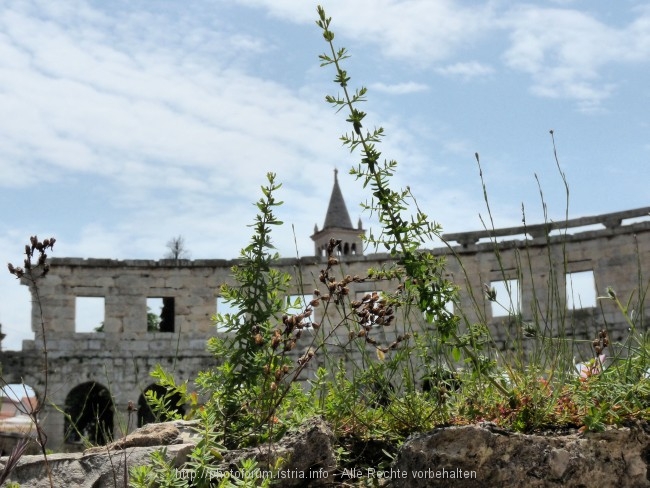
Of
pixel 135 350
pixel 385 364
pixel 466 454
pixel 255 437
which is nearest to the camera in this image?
pixel 466 454

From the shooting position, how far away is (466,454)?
4.16 metres

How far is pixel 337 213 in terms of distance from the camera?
41.1 metres

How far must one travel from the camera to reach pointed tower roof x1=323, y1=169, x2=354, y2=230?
40.3 meters

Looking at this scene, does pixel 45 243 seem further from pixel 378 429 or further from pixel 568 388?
pixel 568 388

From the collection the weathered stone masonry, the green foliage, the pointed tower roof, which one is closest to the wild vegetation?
the green foliage

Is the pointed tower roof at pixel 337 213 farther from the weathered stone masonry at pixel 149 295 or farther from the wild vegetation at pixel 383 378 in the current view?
the wild vegetation at pixel 383 378

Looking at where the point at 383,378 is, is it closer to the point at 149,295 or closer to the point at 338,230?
the point at 149,295

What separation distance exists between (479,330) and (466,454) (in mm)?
1022

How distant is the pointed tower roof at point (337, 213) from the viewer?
40.3 metres

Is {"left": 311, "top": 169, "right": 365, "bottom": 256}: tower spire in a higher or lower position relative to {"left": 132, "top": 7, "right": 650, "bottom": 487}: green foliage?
higher

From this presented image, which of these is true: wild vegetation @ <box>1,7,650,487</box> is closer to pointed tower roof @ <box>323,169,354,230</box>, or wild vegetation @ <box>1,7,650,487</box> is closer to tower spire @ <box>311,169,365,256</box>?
tower spire @ <box>311,169,365,256</box>

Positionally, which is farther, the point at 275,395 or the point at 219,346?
the point at 219,346

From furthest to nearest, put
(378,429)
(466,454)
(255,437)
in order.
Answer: (378,429) < (255,437) < (466,454)

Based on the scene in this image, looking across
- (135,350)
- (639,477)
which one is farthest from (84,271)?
(639,477)
